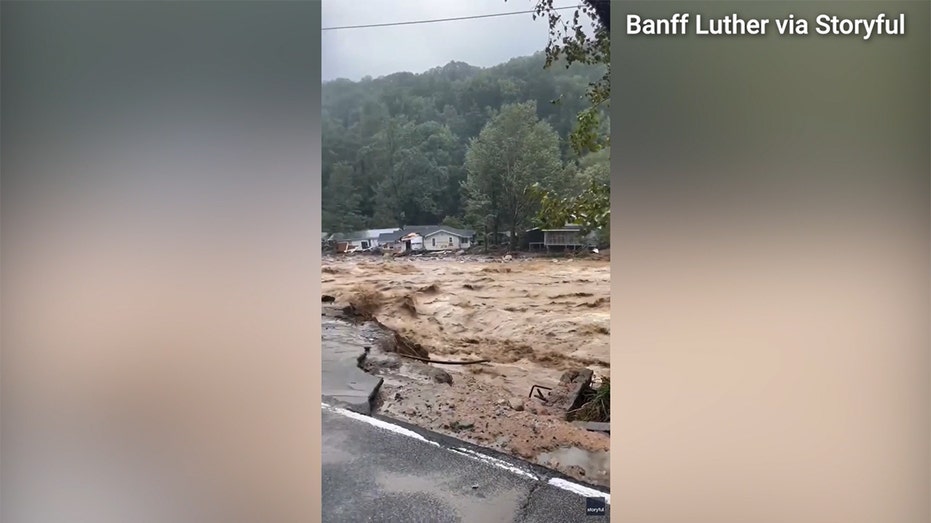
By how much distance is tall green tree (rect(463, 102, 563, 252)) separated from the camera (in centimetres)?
185

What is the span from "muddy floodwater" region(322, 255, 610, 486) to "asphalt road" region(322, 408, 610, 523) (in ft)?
0.22

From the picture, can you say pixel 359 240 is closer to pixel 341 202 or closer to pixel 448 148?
pixel 341 202

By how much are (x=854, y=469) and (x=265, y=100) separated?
7.13 ft

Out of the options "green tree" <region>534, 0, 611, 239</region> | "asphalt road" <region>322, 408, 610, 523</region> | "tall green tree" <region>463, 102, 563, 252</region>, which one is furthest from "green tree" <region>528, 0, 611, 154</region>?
"asphalt road" <region>322, 408, 610, 523</region>

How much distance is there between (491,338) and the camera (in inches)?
73.6

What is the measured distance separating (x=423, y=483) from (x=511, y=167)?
1084 mm

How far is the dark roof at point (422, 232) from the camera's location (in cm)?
188

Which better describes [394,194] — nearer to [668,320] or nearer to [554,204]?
[554,204]

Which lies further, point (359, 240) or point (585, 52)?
point (359, 240)

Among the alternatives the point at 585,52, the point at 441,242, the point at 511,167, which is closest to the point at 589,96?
the point at 585,52

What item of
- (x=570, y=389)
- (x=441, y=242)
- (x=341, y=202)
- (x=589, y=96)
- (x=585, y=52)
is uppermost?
(x=585, y=52)

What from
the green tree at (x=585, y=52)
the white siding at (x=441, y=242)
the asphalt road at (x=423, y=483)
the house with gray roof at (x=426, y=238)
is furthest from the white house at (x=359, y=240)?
the green tree at (x=585, y=52)

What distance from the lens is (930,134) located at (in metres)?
1.64

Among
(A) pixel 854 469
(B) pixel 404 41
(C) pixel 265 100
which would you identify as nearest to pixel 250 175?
(C) pixel 265 100
